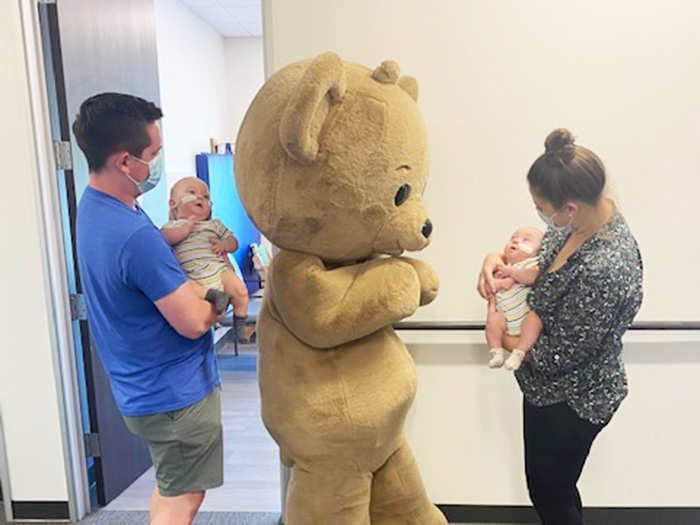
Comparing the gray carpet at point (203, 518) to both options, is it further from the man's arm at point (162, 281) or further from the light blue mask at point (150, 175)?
the light blue mask at point (150, 175)

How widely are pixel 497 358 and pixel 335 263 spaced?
0.61 m

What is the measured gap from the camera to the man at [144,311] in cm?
133

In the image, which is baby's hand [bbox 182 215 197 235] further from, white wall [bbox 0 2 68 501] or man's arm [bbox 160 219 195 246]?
white wall [bbox 0 2 68 501]

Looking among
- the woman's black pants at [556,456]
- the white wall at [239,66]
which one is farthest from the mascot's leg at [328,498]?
the white wall at [239,66]

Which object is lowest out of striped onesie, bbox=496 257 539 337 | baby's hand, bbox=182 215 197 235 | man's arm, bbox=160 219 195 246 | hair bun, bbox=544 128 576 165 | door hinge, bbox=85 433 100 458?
door hinge, bbox=85 433 100 458

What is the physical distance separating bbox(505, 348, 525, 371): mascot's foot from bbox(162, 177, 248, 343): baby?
77cm

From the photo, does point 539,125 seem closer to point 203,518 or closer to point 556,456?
point 556,456

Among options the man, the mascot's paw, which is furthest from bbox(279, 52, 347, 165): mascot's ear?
the man

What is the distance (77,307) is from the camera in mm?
2238

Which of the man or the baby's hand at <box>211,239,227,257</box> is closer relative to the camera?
the man

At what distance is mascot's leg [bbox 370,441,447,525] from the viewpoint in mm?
1414

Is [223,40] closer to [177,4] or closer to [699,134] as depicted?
[177,4]

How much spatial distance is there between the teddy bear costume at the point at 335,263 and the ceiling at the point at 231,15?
3077mm

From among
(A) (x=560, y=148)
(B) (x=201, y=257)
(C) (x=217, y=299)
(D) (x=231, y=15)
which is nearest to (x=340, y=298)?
(C) (x=217, y=299)
